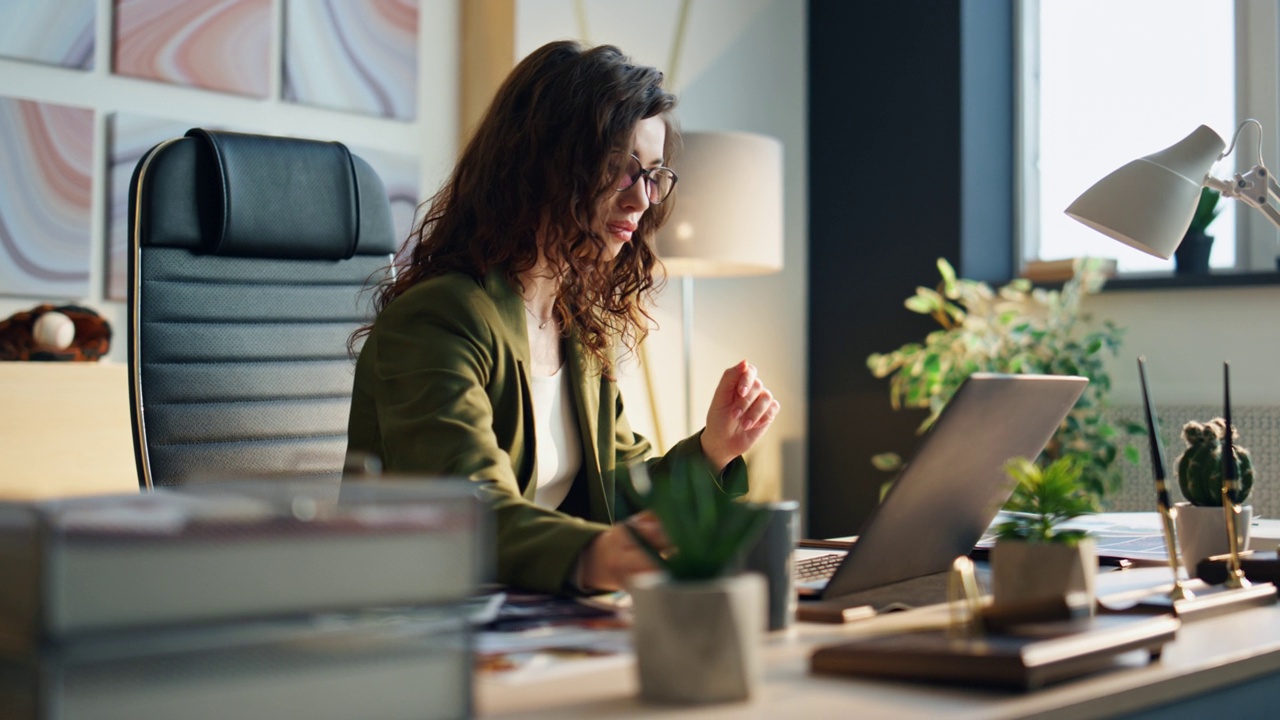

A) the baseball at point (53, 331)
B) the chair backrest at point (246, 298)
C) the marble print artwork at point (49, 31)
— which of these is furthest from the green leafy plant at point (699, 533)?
the marble print artwork at point (49, 31)

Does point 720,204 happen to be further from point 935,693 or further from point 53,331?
point 935,693

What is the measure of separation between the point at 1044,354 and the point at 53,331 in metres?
2.25

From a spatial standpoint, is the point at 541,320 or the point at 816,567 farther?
the point at 541,320

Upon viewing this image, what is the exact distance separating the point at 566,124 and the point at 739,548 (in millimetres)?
973

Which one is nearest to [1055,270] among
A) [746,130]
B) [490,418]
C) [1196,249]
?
[1196,249]

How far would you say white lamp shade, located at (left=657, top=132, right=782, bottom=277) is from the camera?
3.15 metres

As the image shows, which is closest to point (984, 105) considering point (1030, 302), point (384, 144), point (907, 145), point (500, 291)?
point (907, 145)

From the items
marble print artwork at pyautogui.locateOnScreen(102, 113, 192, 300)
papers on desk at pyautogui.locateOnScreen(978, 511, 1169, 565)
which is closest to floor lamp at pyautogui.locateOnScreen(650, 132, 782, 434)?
marble print artwork at pyautogui.locateOnScreen(102, 113, 192, 300)

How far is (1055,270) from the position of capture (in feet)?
12.1

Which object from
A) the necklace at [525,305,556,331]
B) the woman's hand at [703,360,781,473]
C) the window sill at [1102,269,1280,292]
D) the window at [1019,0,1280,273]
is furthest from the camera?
the window at [1019,0,1280,273]

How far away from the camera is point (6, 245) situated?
2615mm

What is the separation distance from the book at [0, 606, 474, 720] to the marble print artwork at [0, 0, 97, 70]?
7.95 feet

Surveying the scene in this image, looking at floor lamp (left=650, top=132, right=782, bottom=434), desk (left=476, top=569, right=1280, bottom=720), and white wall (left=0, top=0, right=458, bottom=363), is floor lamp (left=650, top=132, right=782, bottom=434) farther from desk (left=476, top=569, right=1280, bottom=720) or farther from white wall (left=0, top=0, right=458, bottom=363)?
desk (left=476, top=569, right=1280, bottom=720)

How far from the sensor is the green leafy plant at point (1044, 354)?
321 cm
